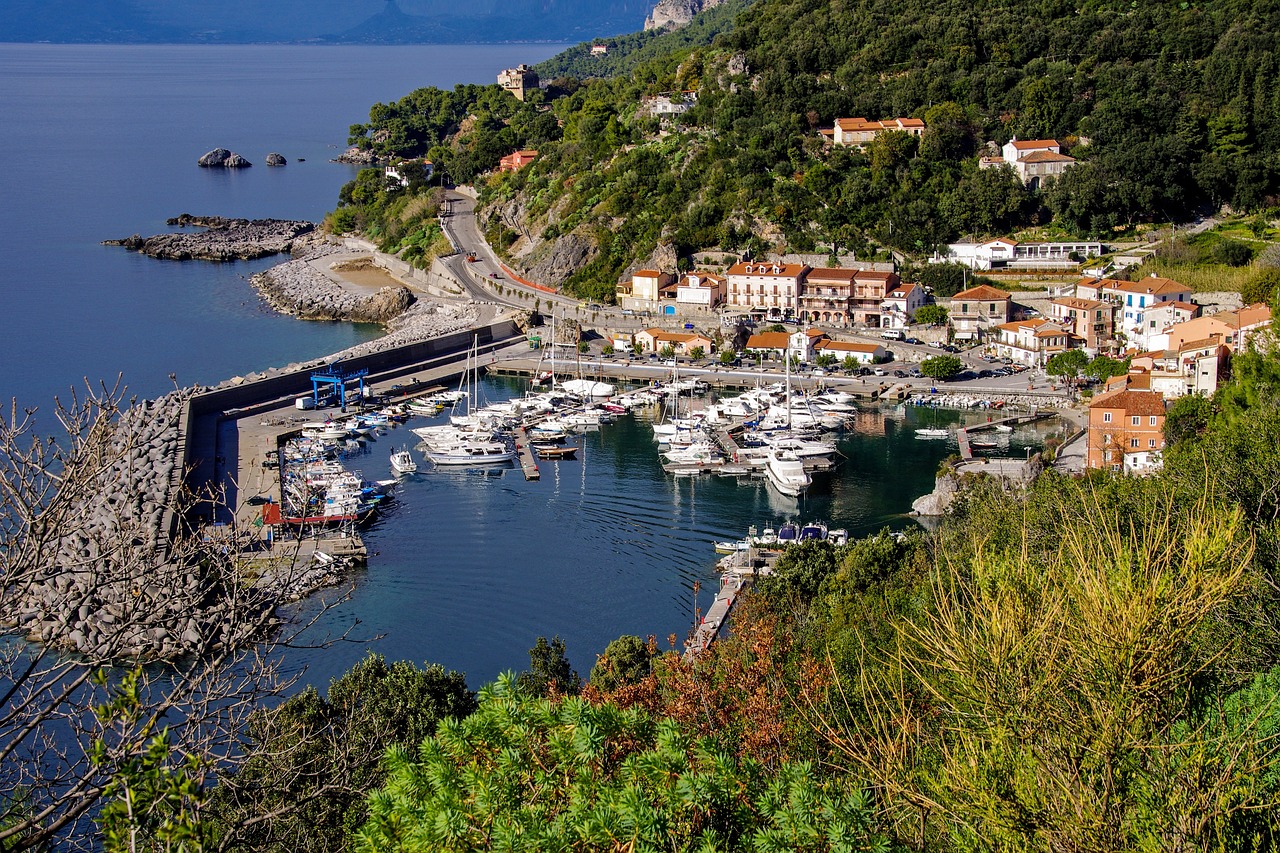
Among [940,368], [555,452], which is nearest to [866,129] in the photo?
[940,368]

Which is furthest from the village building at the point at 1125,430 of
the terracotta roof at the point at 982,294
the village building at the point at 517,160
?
the village building at the point at 517,160

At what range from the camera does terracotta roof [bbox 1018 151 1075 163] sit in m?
29.2

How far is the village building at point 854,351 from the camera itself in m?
24.2

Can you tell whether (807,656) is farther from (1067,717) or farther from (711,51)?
(711,51)

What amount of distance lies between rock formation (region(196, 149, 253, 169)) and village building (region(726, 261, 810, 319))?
3756 cm

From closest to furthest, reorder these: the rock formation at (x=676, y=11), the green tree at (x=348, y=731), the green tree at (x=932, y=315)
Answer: the green tree at (x=348, y=731), the green tree at (x=932, y=315), the rock formation at (x=676, y=11)

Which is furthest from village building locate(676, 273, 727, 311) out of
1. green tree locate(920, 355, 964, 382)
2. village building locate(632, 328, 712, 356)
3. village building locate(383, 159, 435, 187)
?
village building locate(383, 159, 435, 187)

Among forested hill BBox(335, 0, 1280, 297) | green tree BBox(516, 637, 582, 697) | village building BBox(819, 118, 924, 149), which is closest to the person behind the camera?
green tree BBox(516, 637, 582, 697)

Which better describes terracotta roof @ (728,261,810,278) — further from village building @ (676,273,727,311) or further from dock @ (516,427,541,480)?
dock @ (516,427,541,480)

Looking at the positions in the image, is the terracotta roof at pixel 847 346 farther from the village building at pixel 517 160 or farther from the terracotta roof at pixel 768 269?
A: the village building at pixel 517 160

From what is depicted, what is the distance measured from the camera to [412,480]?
60.5ft

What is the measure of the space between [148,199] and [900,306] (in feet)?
109

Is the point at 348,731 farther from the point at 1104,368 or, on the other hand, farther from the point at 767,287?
the point at 767,287

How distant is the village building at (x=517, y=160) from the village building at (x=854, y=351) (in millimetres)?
17562
